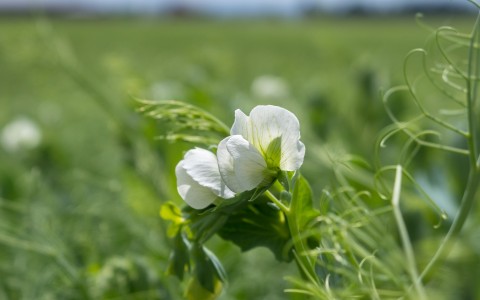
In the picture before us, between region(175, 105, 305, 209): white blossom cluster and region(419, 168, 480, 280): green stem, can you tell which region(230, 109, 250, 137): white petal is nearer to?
region(175, 105, 305, 209): white blossom cluster

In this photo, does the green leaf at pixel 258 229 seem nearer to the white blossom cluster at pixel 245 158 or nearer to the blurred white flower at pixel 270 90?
the white blossom cluster at pixel 245 158

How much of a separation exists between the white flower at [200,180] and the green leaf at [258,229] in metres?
0.05

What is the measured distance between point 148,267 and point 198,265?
0.67ft

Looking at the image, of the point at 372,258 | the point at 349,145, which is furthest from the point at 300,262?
the point at 349,145

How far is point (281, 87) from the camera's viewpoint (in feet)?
5.60

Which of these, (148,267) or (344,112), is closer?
(148,267)

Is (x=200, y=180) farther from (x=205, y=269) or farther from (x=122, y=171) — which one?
(x=122, y=171)

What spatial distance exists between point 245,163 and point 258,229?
0.28ft

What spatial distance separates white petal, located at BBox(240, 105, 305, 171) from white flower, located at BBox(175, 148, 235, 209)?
0.02 metres

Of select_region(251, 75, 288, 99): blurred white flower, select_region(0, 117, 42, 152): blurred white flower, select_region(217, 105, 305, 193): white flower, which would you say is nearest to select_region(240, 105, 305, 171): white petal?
select_region(217, 105, 305, 193): white flower

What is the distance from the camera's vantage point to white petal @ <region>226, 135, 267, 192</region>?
1.00 feet

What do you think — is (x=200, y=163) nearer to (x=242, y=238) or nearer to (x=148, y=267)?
(x=242, y=238)

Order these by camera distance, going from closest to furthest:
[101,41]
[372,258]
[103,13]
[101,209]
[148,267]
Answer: [372,258] → [148,267] → [101,209] → [101,41] → [103,13]

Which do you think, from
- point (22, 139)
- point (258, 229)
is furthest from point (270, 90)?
point (258, 229)
